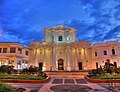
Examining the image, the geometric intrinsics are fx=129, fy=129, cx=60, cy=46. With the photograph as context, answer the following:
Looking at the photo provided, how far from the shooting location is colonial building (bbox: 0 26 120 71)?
3606cm

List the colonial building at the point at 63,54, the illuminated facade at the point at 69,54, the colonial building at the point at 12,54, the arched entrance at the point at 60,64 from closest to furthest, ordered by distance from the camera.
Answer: the colonial building at the point at 12,54
the colonial building at the point at 63,54
the illuminated facade at the point at 69,54
the arched entrance at the point at 60,64

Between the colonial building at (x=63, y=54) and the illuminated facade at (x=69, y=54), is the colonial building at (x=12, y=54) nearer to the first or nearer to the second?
the colonial building at (x=63, y=54)

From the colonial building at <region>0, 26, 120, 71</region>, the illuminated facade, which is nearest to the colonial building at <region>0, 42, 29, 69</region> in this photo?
the colonial building at <region>0, 26, 120, 71</region>

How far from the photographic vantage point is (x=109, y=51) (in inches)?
1427

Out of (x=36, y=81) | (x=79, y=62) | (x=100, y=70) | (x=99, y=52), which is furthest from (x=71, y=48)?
(x=36, y=81)

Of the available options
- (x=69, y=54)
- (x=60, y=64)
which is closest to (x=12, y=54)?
(x=60, y=64)

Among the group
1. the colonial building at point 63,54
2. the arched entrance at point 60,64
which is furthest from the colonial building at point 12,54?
the arched entrance at point 60,64

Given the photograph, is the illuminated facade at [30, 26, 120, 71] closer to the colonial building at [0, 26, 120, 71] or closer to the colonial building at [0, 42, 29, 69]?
the colonial building at [0, 26, 120, 71]

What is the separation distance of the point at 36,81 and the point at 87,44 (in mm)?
25035

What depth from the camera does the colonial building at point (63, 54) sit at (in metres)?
36.1

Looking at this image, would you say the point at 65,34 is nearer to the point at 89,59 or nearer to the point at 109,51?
the point at 89,59

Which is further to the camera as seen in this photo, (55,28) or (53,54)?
(55,28)

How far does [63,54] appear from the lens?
39.8 m

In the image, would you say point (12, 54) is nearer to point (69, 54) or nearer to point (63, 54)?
point (63, 54)
